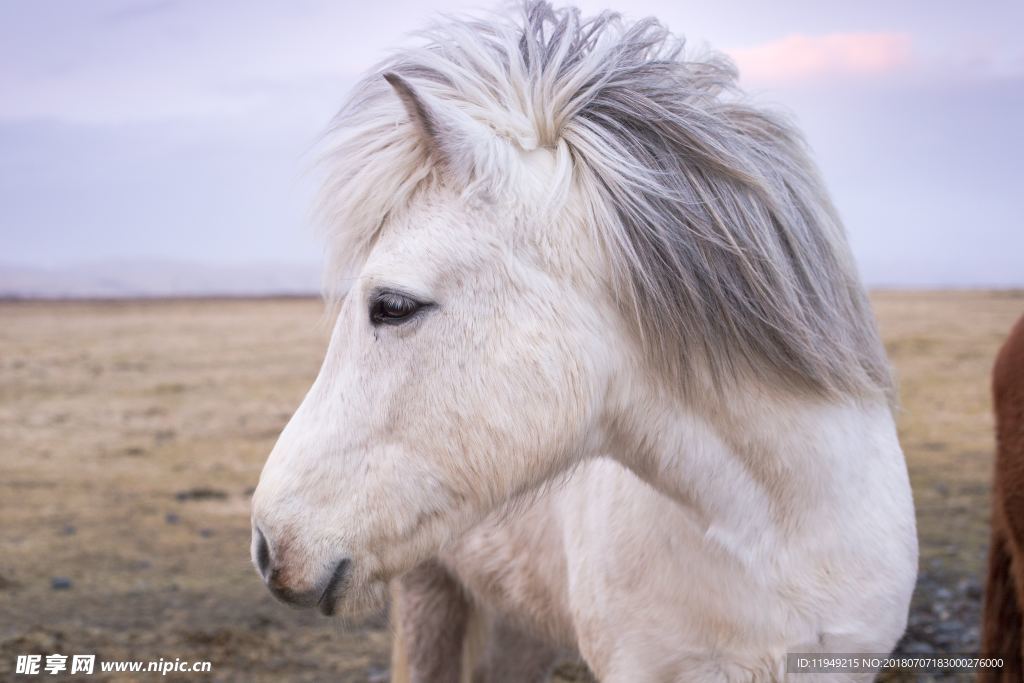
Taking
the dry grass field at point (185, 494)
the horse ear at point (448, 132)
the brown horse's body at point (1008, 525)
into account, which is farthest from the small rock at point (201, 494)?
the horse ear at point (448, 132)

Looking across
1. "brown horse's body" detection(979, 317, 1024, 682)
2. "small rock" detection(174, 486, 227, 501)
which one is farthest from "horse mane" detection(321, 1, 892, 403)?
"small rock" detection(174, 486, 227, 501)

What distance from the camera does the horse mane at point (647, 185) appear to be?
1781mm

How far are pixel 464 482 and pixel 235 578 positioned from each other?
4942 millimetres

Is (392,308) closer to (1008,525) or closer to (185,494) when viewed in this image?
(1008,525)

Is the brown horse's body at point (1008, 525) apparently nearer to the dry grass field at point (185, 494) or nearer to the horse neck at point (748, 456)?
the dry grass field at point (185, 494)

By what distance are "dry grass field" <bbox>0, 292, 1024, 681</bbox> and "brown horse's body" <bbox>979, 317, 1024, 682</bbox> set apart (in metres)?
0.96

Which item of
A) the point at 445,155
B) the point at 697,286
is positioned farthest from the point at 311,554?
the point at 697,286

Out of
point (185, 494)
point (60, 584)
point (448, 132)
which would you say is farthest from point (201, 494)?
point (448, 132)

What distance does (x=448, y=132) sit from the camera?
1689mm

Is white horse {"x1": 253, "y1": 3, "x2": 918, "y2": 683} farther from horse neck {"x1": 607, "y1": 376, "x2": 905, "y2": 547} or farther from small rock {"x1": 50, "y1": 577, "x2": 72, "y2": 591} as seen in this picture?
small rock {"x1": 50, "y1": 577, "x2": 72, "y2": 591}

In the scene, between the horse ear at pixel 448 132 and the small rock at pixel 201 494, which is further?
the small rock at pixel 201 494

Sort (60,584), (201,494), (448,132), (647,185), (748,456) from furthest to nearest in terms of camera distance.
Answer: (201,494)
(60,584)
(748,456)
(647,185)
(448,132)

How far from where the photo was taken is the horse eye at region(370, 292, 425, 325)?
1.68 meters

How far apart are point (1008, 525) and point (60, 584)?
5.71 m
